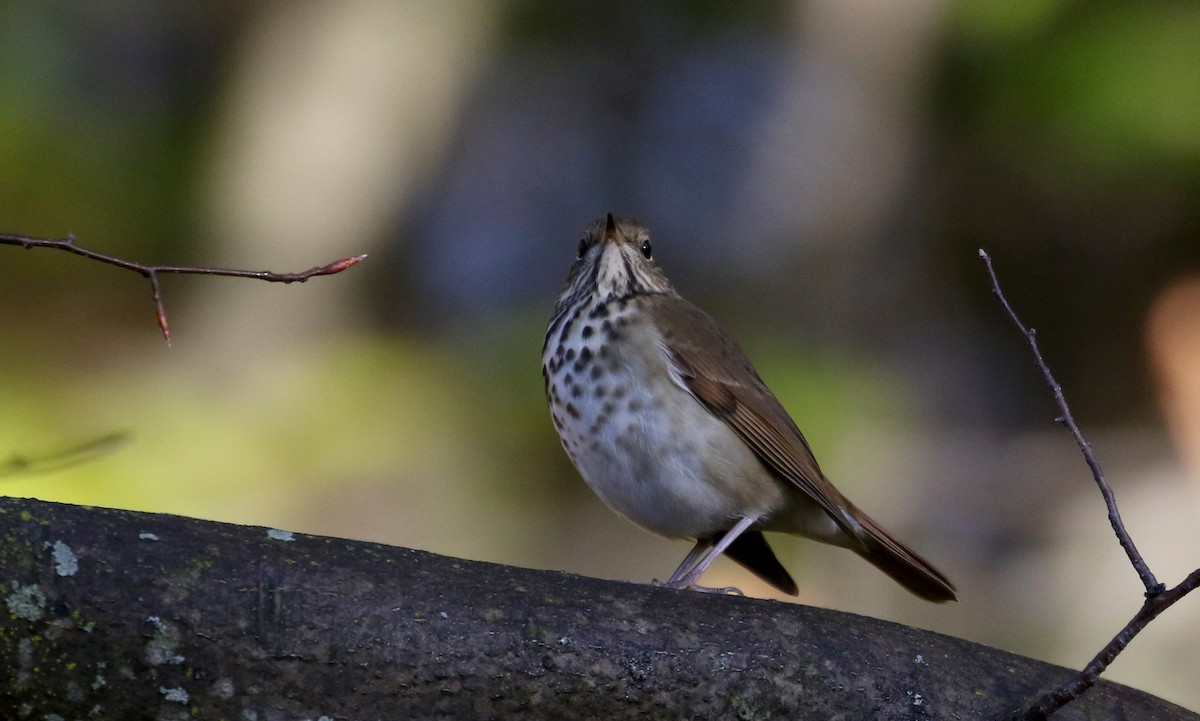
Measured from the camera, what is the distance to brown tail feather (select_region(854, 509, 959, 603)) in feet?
10.6

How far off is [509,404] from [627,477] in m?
1.90

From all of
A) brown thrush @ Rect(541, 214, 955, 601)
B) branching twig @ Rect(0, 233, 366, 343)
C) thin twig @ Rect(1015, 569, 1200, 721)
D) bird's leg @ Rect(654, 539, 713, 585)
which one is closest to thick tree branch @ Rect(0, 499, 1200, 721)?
thin twig @ Rect(1015, 569, 1200, 721)

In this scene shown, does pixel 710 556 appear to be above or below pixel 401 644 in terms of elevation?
above

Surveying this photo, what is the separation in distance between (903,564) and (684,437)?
0.66 m

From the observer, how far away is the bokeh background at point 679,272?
475cm

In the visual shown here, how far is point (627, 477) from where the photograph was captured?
3.13m

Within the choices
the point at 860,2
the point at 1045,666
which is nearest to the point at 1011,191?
Result: the point at 860,2

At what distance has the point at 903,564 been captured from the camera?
10.8 feet

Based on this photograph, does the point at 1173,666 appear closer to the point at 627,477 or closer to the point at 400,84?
the point at 627,477

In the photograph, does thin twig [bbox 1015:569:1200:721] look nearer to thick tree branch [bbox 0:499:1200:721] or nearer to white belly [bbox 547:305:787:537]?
thick tree branch [bbox 0:499:1200:721]

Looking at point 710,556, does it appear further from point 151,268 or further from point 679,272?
point 679,272

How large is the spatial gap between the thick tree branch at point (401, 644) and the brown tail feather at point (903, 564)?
3.23 ft

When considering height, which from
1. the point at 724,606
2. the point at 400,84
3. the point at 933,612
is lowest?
the point at 724,606

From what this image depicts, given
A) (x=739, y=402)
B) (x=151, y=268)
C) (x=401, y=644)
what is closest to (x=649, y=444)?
(x=739, y=402)
